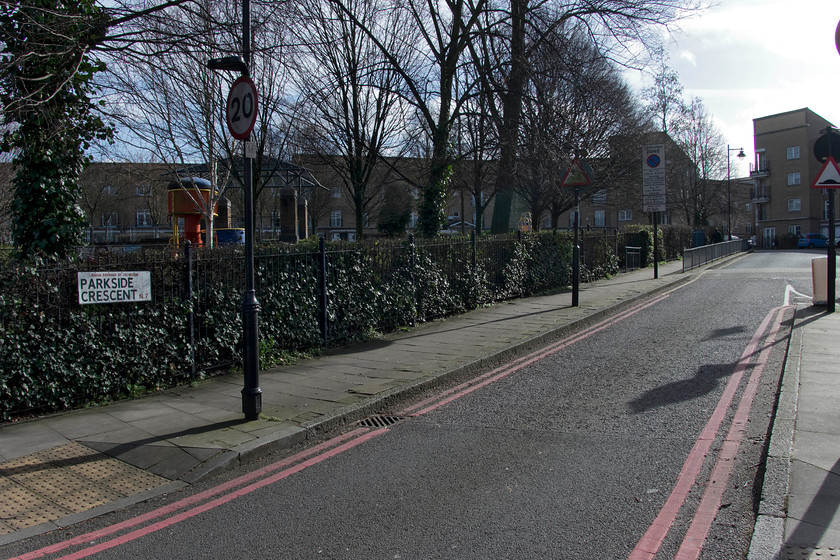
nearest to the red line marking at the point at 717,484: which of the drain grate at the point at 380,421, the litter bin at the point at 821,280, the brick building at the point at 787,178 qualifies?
the drain grate at the point at 380,421

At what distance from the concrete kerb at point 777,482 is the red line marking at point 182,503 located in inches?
137

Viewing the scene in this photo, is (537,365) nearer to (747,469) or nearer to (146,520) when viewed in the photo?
(747,469)

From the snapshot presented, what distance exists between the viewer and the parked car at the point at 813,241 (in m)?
57.2

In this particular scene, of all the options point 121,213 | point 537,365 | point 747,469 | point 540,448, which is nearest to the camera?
point 747,469

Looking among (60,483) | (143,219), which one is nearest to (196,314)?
(60,483)

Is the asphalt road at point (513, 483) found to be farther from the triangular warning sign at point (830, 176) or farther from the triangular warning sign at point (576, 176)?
the triangular warning sign at point (576, 176)

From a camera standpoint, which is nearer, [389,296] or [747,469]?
[747,469]

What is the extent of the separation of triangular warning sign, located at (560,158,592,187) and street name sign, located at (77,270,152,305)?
32.4 feet

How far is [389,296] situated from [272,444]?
5878 mm

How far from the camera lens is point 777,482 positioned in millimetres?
4055

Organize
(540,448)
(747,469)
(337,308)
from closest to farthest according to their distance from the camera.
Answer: (747,469) < (540,448) < (337,308)

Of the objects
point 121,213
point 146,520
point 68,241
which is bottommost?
point 146,520

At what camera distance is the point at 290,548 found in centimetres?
352

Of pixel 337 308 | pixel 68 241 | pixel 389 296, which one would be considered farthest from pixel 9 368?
pixel 389 296
